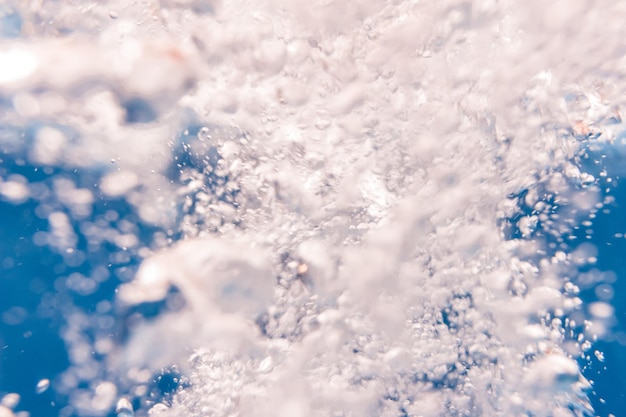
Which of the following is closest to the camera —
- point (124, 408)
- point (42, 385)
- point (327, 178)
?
point (327, 178)

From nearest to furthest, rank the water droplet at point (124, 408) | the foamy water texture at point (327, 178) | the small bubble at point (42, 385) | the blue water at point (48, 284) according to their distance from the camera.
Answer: the foamy water texture at point (327, 178) < the blue water at point (48, 284) < the small bubble at point (42, 385) < the water droplet at point (124, 408)

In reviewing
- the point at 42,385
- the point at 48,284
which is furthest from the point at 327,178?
the point at 42,385

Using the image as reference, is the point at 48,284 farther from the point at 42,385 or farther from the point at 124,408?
the point at 124,408

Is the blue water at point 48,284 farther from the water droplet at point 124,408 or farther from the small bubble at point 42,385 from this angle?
the water droplet at point 124,408

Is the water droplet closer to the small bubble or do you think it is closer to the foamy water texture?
the foamy water texture

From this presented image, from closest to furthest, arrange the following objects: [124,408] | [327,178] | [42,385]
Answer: [327,178] < [42,385] < [124,408]

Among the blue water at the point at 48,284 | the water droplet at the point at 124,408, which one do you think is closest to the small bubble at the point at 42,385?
the blue water at the point at 48,284

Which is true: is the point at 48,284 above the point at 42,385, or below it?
above

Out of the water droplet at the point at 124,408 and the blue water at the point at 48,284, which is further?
the water droplet at the point at 124,408

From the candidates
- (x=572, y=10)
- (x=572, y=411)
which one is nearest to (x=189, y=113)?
(x=572, y=10)
